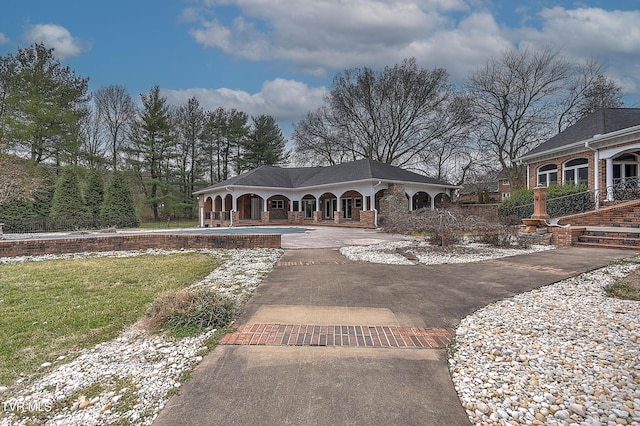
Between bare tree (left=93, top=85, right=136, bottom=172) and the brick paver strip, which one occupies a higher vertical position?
bare tree (left=93, top=85, right=136, bottom=172)

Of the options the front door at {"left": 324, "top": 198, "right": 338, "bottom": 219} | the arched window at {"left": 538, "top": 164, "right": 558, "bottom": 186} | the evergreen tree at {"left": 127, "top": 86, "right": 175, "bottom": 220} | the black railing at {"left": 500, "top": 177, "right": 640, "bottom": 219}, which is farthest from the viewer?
the evergreen tree at {"left": 127, "top": 86, "right": 175, "bottom": 220}

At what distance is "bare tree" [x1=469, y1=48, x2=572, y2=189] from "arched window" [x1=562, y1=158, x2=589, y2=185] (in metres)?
5.52

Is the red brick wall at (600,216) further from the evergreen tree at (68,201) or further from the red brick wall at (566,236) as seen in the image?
the evergreen tree at (68,201)

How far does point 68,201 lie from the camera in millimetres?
21203

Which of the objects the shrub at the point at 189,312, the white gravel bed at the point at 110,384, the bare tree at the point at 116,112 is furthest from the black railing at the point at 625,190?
the bare tree at the point at 116,112

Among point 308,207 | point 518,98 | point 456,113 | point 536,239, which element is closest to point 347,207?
point 308,207

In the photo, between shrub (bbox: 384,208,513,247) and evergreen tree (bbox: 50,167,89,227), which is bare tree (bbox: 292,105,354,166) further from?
shrub (bbox: 384,208,513,247)

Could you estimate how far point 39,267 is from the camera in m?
7.23

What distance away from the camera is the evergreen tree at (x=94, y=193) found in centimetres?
2297

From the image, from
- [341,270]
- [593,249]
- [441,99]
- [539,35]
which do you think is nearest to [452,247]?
[593,249]

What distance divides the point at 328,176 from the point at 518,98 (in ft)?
49.7

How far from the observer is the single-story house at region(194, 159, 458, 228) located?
834 inches

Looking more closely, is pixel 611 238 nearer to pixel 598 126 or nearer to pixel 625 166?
pixel 625 166

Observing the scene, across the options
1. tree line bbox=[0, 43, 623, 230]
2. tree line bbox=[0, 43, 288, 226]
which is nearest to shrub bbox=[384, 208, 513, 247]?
tree line bbox=[0, 43, 623, 230]
